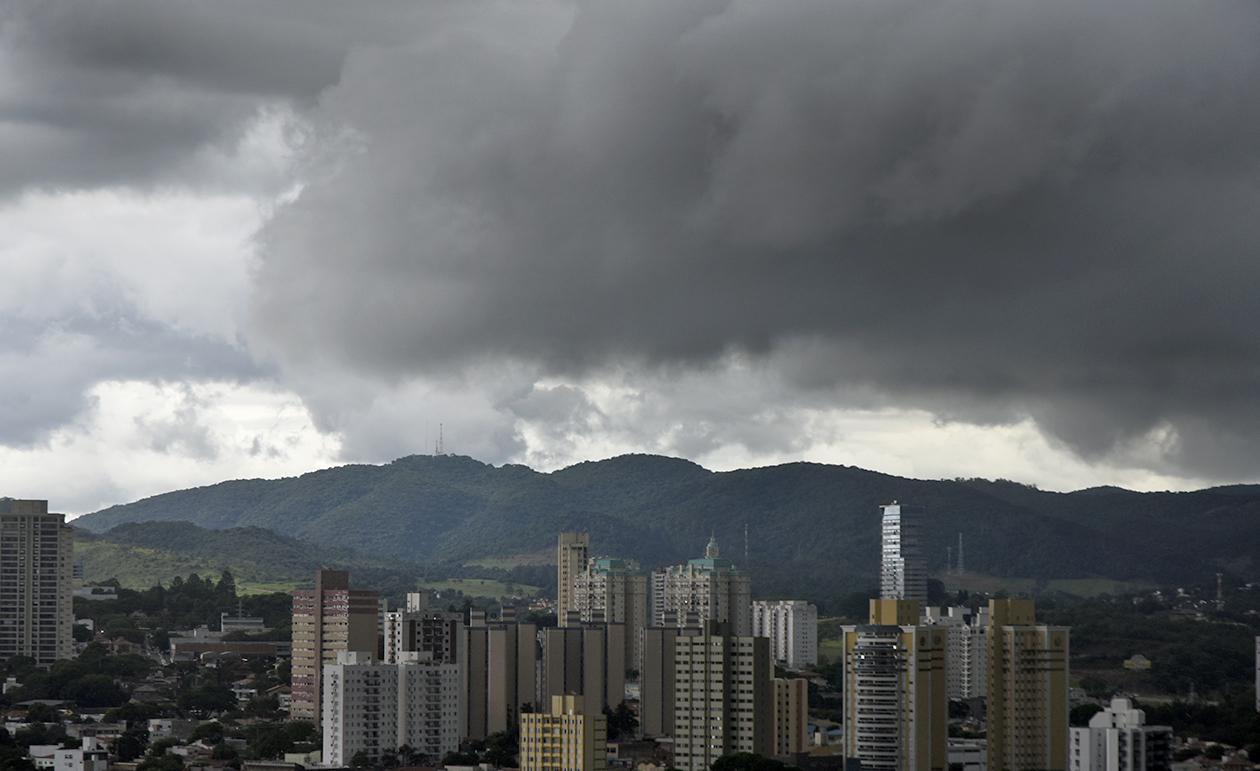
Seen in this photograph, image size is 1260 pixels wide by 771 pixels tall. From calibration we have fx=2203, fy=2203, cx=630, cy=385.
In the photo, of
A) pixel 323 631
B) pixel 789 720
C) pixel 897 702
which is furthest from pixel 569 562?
pixel 897 702

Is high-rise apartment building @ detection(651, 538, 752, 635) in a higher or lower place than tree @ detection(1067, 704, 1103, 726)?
higher

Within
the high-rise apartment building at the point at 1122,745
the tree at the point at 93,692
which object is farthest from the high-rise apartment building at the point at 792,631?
the high-rise apartment building at the point at 1122,745

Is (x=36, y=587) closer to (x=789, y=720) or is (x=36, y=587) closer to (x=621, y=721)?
(x=621, y=721)

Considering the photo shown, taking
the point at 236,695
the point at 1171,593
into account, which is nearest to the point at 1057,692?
the point at 236,695

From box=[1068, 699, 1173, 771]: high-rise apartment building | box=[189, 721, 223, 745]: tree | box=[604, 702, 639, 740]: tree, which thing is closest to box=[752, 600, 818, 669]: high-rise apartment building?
box=[604, 702, 639, 740]: tree

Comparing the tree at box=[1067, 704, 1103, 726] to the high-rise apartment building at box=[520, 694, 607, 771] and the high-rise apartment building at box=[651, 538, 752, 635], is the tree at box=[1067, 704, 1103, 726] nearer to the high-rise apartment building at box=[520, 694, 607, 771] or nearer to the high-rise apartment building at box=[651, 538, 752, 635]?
the high-rise apartment building at box=[520, 694, 607, 771]

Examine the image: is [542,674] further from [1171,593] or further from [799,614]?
[1171,593]
